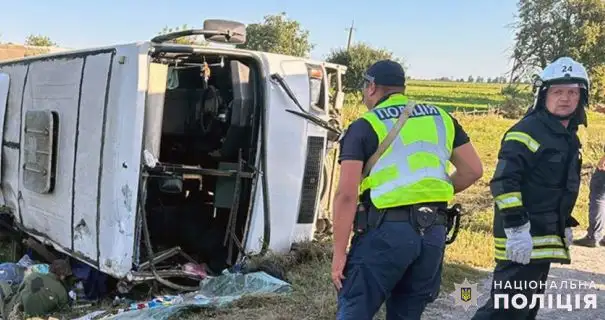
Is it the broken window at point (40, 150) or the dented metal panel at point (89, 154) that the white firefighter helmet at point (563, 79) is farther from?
the broken window at point (40, 150)

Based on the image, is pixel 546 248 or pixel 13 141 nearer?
pixel 546 248

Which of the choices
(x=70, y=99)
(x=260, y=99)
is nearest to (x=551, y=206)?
(x=260, y=99)

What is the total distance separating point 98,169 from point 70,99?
0.78 m

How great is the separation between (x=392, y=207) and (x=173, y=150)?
10.8 feet

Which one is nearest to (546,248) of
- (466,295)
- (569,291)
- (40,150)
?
(466,295)

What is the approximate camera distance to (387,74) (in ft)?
9.71

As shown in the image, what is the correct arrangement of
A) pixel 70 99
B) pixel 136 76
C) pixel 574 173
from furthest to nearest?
pixel 70 99
pixel 136 76
pixel 574 173

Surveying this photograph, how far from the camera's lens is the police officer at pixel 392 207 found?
278cm

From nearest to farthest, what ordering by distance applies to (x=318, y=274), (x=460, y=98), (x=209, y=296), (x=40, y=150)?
(x=209, y=296), (x=318, y=274), (x=40, y=150), (x=460, y=98)

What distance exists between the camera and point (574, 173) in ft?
10.5

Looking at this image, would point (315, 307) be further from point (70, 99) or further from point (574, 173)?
point (70, 99)

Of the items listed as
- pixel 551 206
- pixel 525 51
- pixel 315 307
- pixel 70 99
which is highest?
pixel 525 51

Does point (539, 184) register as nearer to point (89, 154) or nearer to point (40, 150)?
point (89, 154)

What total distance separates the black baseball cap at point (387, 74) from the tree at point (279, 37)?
1404 inches
